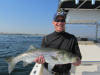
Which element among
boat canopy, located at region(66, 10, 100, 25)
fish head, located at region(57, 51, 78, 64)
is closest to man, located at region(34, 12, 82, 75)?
fish head, located at region(57, 51, 78, 64)

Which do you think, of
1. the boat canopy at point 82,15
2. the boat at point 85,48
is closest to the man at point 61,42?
the boat at point 85,48

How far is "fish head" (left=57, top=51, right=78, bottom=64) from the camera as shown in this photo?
230 cm

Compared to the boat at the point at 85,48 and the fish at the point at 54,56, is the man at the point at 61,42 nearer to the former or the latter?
the fish at the point at 54,56

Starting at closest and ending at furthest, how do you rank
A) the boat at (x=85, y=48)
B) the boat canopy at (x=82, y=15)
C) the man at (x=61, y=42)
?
the man at (x=61, y=42)
the boat at (x=85, y=48)
the boat canopy at (x=82, y=15)

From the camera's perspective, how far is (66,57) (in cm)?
232

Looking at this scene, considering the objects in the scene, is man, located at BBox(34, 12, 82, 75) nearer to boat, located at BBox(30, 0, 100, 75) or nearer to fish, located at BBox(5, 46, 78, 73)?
fish, located at BBox(5, 46, 78, 73)

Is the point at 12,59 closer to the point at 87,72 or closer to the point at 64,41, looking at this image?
the point at 64,41

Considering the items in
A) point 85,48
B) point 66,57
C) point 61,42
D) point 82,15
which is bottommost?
point 85,48

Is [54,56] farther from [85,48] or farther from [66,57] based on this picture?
[85,48]

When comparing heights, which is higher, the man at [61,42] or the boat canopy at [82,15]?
the boat canopy at [82,15]

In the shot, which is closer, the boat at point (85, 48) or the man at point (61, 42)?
the man at point (61, 42)

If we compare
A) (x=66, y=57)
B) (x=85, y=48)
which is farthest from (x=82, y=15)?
(x=66, y=57)

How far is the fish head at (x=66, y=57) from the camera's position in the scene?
2.30m

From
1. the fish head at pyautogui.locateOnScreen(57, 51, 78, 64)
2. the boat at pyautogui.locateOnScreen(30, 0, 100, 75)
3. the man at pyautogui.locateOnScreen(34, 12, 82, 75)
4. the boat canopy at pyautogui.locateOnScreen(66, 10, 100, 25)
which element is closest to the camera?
the fish head at pyautogui.locateOnScreen(57, 51, 78, 64)
